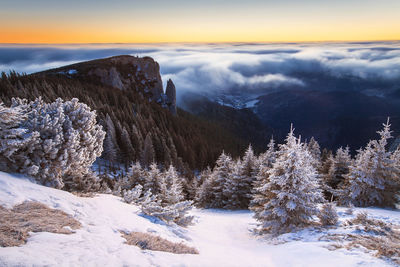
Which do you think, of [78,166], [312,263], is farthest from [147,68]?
[312,263]

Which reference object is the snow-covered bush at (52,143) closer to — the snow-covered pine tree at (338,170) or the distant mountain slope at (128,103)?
the snow-covered pine tree at (338,170)

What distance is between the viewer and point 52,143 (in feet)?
34.5

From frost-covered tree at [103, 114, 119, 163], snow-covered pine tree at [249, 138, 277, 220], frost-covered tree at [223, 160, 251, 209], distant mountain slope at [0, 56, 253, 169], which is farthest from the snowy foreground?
distant mountain slope at [0, 56, 253, 169]

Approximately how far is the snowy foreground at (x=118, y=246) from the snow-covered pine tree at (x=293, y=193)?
3.41 ft

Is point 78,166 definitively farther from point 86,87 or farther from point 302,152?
point 86,87

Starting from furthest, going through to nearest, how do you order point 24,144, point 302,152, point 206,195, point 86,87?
1. point 86,87
2. point 206,195
3. point 302,152
4. point 24,144

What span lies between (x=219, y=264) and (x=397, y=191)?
19519 millimetres

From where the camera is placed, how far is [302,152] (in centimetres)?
1214

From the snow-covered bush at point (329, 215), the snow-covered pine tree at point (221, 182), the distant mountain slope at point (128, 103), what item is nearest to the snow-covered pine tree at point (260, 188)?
the snow-covered bush at point (329, 215)

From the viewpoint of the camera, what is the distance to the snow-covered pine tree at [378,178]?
708 inches

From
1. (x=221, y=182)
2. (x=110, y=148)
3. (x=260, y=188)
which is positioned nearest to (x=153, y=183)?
(x=221, y=182)

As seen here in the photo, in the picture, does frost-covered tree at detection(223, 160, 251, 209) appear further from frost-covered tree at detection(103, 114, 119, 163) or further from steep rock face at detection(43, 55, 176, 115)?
steep rock face at detection(43, 55, 176, 115)

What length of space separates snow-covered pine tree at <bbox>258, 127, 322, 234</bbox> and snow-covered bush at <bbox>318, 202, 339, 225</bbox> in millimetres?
390

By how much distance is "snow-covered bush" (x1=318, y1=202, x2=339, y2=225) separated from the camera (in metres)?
11.2
